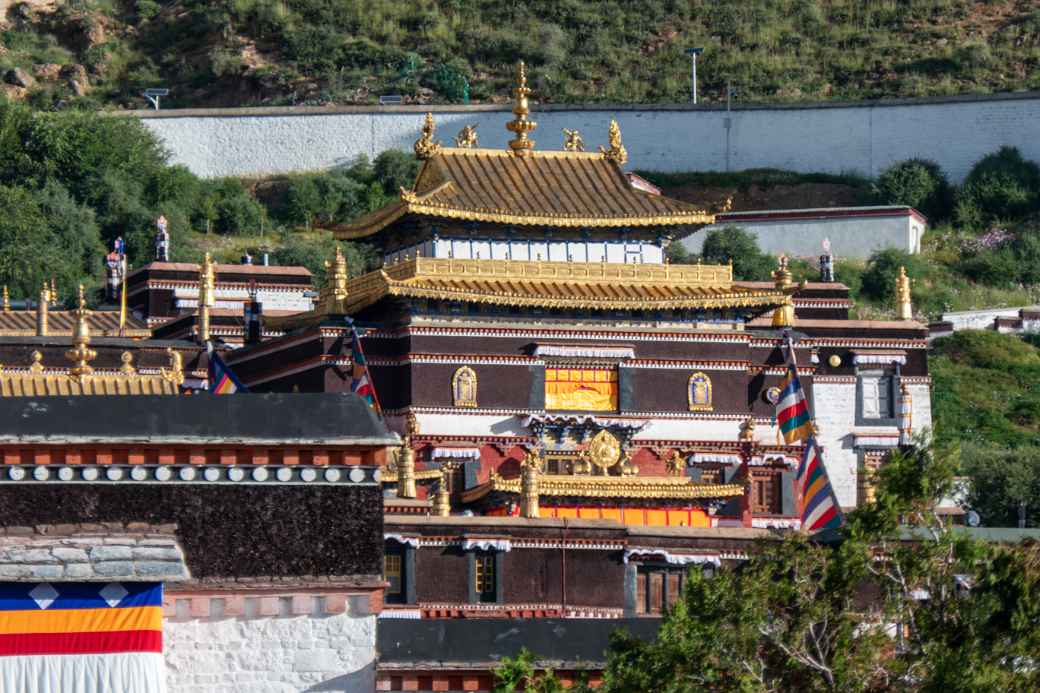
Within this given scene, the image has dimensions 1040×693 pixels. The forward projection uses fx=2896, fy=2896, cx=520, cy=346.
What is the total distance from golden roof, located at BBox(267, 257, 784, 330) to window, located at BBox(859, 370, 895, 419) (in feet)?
34.1

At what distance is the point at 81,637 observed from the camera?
90.4 ft

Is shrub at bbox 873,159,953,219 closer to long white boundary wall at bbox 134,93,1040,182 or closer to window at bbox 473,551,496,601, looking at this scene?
long white boundary wall at bbox 134,93,1040,182

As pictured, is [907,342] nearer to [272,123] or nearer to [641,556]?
[641,556]

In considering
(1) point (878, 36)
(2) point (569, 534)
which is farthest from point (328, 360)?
(1) point (878, 36)

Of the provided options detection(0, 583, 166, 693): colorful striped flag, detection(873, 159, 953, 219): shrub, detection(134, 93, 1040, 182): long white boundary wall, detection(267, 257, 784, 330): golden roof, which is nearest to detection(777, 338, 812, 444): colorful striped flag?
detection(267, 257, 784, 330): golden roof

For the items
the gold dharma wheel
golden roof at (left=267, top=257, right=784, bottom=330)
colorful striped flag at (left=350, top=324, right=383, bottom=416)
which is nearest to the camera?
the gold dharma wheel

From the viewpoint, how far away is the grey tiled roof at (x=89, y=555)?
2745 centimetres

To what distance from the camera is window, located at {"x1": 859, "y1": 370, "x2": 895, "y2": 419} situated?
6700cm

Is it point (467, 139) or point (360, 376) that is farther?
point (467, 139)

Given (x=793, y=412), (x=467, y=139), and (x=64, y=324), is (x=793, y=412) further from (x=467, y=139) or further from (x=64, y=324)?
(x=64, y=324)

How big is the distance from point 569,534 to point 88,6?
284 feet

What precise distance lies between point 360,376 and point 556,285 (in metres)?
4.74

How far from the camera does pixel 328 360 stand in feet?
179

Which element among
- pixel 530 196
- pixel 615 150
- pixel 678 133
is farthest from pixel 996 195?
pixel 530 196
